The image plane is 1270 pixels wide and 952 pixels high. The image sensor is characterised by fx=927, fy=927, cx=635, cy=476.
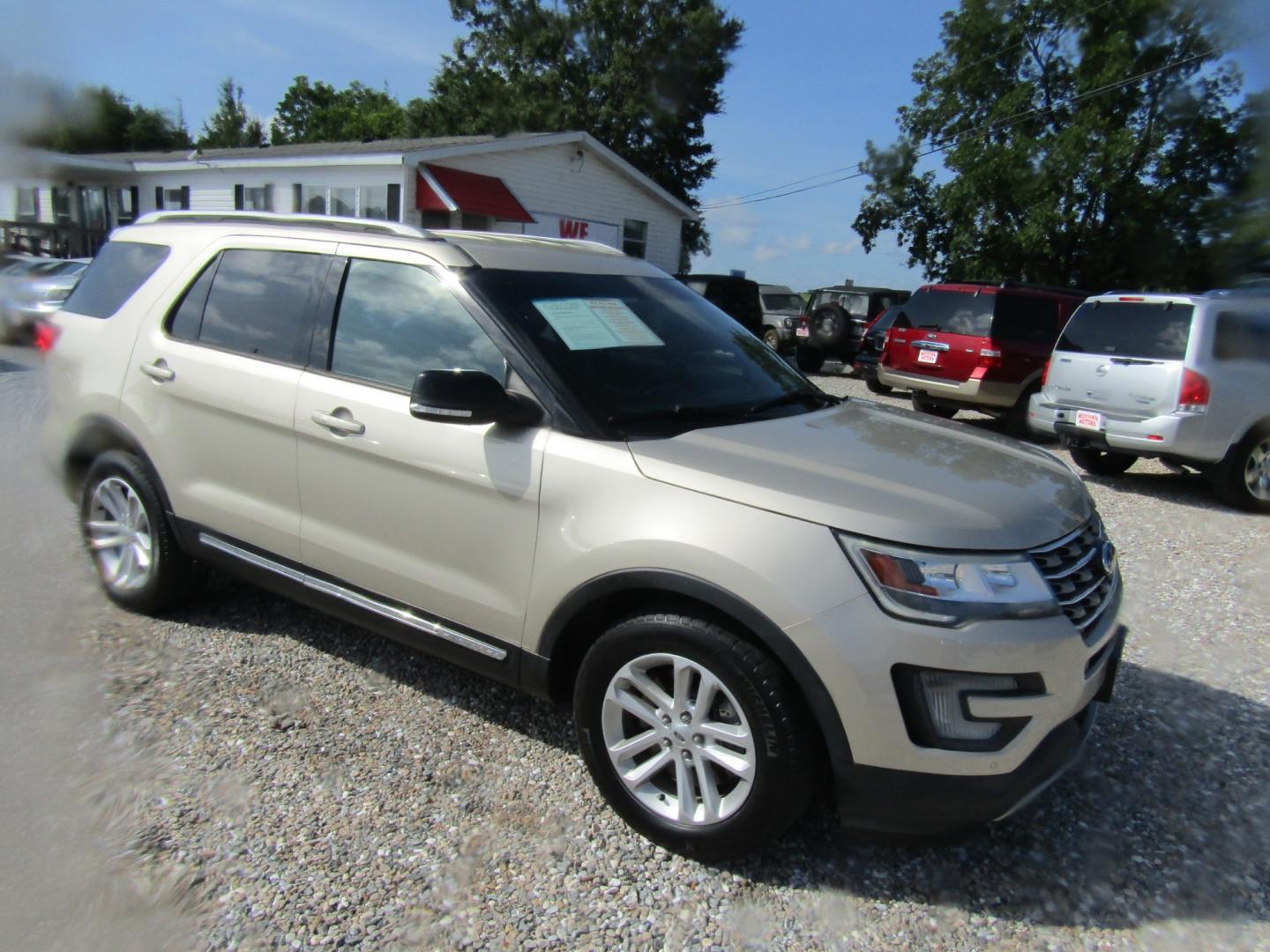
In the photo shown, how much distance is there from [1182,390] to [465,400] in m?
6.69

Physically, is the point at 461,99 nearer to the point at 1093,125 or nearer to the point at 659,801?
the point at 1093,125

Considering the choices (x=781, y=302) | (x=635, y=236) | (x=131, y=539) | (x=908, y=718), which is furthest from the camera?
(x=635, y=236)

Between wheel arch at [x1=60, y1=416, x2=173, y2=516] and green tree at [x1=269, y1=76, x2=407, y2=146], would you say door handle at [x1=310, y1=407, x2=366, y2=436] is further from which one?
green tree at [x1=269, y1=76, x2=407, y2=146]

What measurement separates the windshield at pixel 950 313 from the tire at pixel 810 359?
5866mm

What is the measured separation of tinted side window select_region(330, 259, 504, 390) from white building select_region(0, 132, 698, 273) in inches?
604

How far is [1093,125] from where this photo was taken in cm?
1534

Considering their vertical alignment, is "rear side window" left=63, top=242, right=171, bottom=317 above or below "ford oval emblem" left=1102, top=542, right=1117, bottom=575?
above

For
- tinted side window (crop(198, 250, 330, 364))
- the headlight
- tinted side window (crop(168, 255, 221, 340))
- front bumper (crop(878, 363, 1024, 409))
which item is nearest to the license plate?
front bumper (crop(878, 363, 1024, 409))

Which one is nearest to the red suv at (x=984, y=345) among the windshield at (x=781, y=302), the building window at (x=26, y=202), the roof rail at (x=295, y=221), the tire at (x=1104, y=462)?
the tire at (x=1104, y=462)

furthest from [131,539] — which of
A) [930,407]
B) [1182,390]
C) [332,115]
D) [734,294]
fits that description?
[332,115]

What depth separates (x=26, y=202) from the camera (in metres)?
3.38

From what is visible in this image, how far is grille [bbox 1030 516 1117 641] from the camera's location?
2.53 m

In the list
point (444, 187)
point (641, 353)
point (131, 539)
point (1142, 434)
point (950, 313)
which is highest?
point (444, 187)

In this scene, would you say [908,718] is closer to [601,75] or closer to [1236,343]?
[1236,343]
